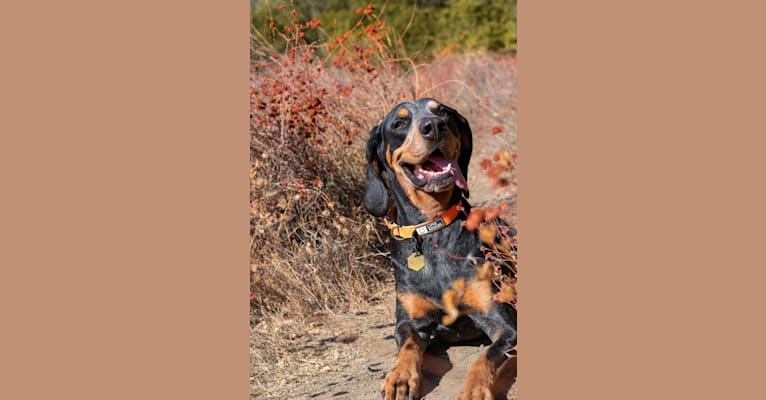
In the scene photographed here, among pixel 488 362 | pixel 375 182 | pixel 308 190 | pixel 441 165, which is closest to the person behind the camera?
pixel 488 362

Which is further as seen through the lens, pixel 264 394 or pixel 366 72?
pixel 366 72

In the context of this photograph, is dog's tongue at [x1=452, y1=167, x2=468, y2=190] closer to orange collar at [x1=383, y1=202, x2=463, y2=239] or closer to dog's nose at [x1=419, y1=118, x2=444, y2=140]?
orange collar at [x1=383, y1=202, x2=463, y2=239]

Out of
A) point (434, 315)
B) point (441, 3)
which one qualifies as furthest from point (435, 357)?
point (441, 3)

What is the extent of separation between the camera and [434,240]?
4344 mm

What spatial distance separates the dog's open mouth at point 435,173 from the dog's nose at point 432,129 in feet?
0.35

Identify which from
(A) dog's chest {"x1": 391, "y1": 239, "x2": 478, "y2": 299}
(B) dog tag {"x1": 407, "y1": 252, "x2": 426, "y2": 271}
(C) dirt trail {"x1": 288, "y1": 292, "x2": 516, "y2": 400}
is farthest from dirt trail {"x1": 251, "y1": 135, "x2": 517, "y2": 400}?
(B) dog tag {"x1": 407, "y1": 252, "x2": 426, "y2": 271}

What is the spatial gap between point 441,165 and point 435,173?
58 millimetres

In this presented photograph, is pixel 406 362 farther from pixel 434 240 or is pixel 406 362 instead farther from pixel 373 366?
pixel 434 240

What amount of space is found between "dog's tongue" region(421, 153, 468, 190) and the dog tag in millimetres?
437

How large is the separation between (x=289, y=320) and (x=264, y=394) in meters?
0.81

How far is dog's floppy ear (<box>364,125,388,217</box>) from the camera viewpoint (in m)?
4.50

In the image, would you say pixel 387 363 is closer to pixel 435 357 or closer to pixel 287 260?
pixel 435 357

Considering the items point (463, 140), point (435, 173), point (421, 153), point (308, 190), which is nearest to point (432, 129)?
point (421, 153)

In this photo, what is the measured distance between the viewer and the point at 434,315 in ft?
14.3
